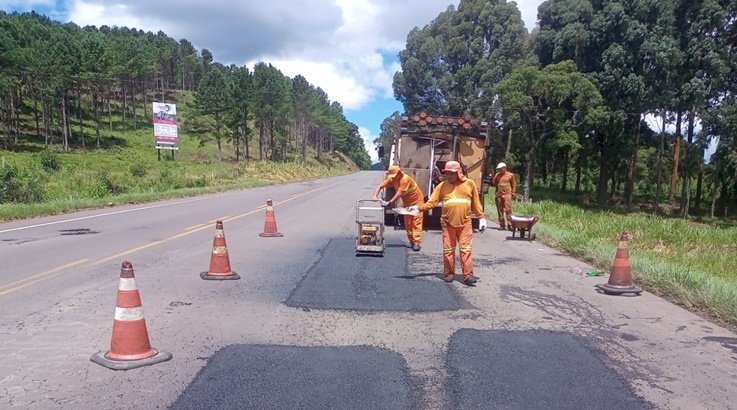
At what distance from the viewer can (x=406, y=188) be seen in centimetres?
1103

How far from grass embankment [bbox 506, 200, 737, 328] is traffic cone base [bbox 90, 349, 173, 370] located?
19.9 feet

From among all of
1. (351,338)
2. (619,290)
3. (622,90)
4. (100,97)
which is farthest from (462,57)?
(100,97)

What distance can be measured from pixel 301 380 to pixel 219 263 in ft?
13.4

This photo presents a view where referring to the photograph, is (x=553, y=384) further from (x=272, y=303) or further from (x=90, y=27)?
(x=90, y=27)

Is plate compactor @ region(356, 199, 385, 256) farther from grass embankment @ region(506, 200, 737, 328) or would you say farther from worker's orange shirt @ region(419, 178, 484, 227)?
grass embankment @ region(506, 200, 737, 328)

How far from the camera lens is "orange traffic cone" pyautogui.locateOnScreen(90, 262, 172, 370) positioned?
4.52m

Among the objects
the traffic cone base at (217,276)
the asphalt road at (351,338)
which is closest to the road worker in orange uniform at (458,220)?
the asphalt road at (351,338)

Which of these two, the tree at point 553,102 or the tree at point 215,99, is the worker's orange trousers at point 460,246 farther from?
the tree at point 215,99

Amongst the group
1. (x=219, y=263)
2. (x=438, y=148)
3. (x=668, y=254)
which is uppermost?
(x=438, y=148)

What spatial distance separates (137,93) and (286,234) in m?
109

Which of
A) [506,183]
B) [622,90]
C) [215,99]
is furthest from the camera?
[215,99]

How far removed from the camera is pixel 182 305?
640 cm

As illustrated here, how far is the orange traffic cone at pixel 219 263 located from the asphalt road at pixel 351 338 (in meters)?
0.22

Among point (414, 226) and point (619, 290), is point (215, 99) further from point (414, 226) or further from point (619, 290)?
point (619, 290)
